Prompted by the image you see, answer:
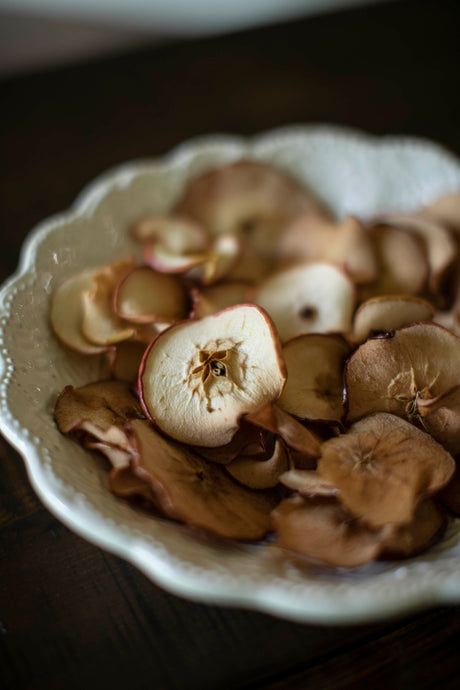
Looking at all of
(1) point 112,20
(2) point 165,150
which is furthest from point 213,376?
(1) point 112,20

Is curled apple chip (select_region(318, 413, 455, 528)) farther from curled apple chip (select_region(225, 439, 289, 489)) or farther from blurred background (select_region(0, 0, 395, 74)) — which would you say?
blurred background (select_region(0, 0, 395, 74))

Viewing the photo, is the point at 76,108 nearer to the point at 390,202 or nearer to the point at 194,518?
the point at 390,202

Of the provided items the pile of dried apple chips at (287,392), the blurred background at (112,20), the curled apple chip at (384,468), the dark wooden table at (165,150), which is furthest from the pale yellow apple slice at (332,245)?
the blurred background at (112,20)

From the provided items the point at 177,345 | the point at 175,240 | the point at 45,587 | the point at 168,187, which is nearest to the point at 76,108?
the point at 168,187

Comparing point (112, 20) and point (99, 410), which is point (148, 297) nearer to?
point (99, 410)

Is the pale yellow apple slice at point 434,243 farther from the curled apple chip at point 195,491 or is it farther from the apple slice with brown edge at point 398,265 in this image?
the curled apple chip at point 195,491
